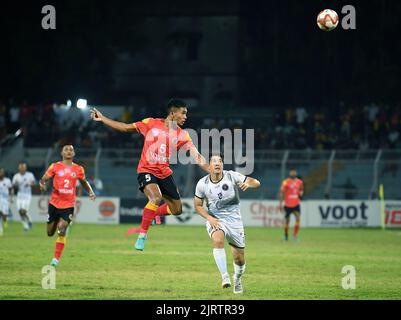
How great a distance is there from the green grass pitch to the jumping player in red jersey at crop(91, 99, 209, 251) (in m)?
1.55

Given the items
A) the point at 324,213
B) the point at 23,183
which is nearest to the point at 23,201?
the point at 23,183

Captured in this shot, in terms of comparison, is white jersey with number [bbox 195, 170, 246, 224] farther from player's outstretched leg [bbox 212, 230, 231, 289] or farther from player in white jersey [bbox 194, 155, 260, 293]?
player's outstretched leg [bbox 212, 230, 231, 289]

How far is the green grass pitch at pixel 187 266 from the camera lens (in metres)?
17.8

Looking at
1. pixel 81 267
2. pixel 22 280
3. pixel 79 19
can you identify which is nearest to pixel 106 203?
pixel 79 19

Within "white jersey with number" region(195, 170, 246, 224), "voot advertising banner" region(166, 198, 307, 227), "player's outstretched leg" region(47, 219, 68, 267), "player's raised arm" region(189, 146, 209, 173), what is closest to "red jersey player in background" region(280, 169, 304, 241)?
"voot advertising banner" region(166, 198, 307, 227)

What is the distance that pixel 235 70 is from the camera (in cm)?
6838

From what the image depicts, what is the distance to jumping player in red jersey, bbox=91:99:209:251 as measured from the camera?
725 inches

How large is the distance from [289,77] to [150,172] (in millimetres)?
45914

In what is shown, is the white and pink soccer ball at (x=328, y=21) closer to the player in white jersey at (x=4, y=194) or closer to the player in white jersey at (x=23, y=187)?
the player in white jersey at (x=4, y=194)

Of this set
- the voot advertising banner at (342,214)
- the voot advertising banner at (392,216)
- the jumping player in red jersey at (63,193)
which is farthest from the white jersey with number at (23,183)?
the voot advertising banner at (392,216)

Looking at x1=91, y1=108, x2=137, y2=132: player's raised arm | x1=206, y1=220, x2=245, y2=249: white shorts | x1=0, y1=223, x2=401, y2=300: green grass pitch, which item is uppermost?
x1=91, y1=108, x2=137, y2=132: player's raised arm

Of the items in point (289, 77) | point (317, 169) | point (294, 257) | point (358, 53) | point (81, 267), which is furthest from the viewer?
point (289, 77)

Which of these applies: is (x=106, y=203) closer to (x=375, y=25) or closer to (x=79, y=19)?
(x=79, y=19)

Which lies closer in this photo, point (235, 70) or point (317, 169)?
point (317, 169)
